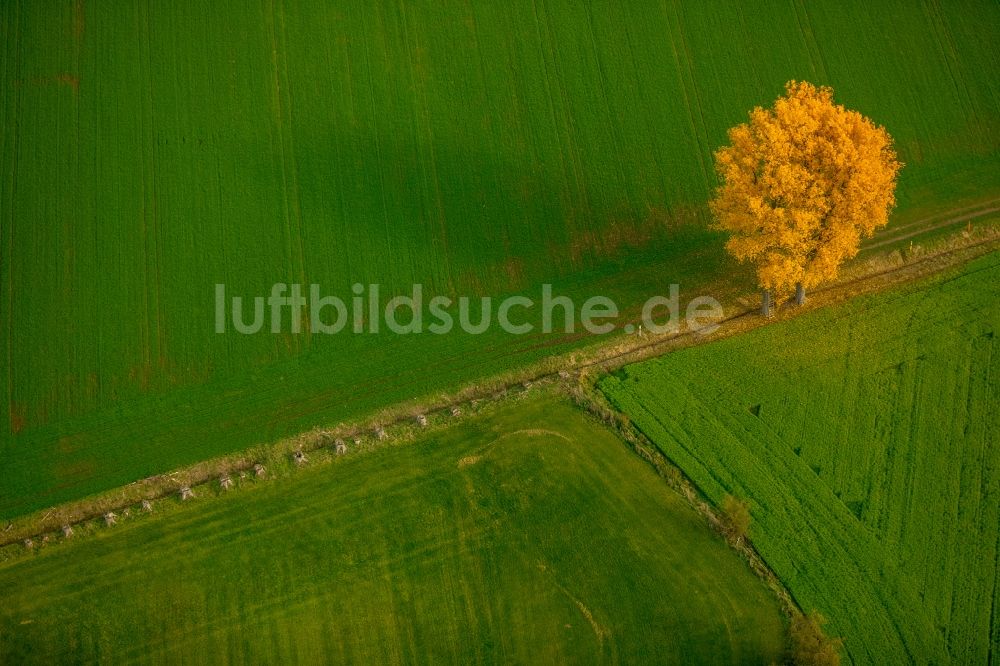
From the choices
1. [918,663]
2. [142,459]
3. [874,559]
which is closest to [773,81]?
[874,559]

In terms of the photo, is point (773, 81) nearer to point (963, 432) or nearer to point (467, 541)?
point (963, 432)

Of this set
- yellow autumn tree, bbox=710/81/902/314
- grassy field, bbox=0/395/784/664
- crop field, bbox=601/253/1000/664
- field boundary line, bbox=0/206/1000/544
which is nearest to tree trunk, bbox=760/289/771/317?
field boundary line, bbox=0/206/1000/544

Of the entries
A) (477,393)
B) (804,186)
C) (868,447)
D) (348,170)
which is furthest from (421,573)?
(804,186)

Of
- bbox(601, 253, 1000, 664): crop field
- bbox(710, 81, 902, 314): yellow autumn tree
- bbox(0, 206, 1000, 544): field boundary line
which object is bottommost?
bbox(601, 253, 1000, 664): crop field

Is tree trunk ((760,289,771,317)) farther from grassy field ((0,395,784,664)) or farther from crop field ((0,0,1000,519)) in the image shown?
grassy field ((0,395,784,664))

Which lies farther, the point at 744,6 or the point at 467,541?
the point at 744,6

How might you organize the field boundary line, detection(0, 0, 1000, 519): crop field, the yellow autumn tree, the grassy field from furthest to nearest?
detection(0, 0, 1000, 519): crop field < the field boundary line < the yellow autumn tree < the grassy field
